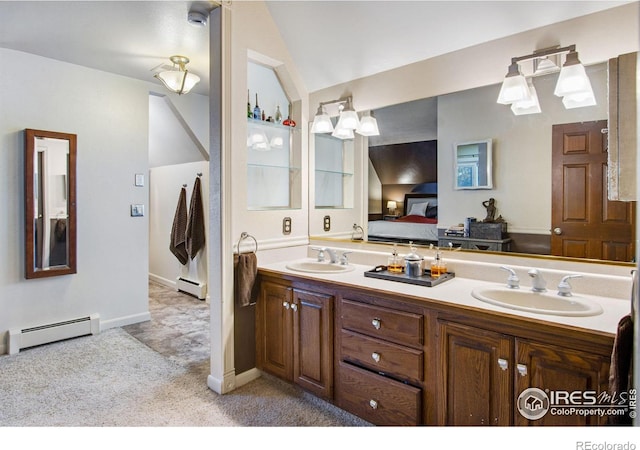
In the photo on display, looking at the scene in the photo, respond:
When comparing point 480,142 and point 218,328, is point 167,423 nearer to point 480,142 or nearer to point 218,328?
point 218,328

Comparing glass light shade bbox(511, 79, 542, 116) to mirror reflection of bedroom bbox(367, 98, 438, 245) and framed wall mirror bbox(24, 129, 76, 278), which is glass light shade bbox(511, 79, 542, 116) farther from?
framed wall mirror bbox(24, 129, 76, 278)

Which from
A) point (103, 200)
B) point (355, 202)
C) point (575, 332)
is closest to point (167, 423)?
point (355, 202)

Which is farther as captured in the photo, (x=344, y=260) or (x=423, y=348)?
(x=344, y=260)

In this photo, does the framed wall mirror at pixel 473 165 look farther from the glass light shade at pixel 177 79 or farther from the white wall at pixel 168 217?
the white wall at pixel 168 217

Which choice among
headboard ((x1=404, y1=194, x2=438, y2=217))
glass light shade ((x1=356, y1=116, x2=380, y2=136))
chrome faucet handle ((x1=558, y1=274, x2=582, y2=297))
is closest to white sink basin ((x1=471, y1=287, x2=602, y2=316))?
chrome faucet handle ((x1=558, y1=274, x2=582, y2=297))

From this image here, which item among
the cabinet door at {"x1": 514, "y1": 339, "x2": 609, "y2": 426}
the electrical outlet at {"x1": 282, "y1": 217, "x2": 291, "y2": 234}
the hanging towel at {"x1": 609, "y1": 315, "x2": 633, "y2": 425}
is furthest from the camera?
the electrical outlet at {"x1": 282, "y1": 217, "x2": 291, "y2": 234}

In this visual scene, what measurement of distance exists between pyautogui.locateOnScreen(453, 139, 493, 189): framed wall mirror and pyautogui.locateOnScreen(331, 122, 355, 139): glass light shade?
0.78 metres

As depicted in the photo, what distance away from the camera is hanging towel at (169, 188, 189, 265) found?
4.39 metres

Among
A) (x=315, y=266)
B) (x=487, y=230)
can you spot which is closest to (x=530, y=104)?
(x=487, y=230)

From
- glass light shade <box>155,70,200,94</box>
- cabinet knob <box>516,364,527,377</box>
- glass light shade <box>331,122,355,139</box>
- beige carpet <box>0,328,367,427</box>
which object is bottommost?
beige carpet <box>0,328,367,427</box>

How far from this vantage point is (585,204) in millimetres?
1717

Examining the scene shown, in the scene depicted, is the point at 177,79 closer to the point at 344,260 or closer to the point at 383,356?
the point at 344,260

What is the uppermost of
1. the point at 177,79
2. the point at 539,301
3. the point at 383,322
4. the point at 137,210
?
the point at 177,79

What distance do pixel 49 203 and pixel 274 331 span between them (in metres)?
2.26
